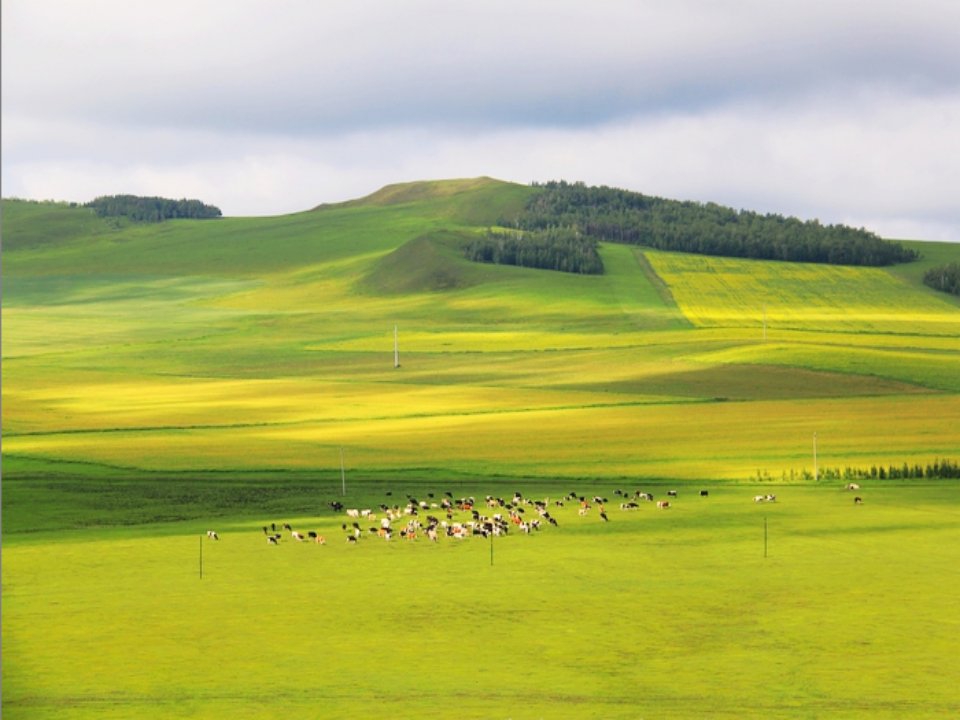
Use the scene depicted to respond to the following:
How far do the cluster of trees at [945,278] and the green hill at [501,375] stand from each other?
227 cm

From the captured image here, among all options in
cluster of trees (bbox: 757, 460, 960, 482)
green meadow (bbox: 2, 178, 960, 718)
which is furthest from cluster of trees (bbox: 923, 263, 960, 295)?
cluster of trees (bbox: 757, 460, 960, 482)

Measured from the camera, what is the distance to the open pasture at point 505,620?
75.4 ft

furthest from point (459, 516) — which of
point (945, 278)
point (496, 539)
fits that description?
point (945, 278)

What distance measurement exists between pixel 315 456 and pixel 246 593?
33854 millimetres

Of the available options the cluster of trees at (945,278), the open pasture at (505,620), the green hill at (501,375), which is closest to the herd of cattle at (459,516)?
the open pasture at (505,620)

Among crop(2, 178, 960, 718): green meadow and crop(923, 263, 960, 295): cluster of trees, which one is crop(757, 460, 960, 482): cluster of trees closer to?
crop(2, 178, 960, 718): green meadow

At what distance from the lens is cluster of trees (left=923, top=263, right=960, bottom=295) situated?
171875mm

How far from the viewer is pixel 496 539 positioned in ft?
139

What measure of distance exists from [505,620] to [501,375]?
7794 centimetres

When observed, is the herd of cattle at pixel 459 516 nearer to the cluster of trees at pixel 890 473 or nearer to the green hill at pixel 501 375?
the cluster of trees at pixel 890 473

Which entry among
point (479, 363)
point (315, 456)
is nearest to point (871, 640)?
point (315, 456)

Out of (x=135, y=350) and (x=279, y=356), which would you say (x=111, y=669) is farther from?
(x=135, y=350)

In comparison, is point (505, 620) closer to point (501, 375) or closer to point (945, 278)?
point (501, 375)

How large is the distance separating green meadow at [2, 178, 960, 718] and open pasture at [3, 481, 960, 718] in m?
0.11
